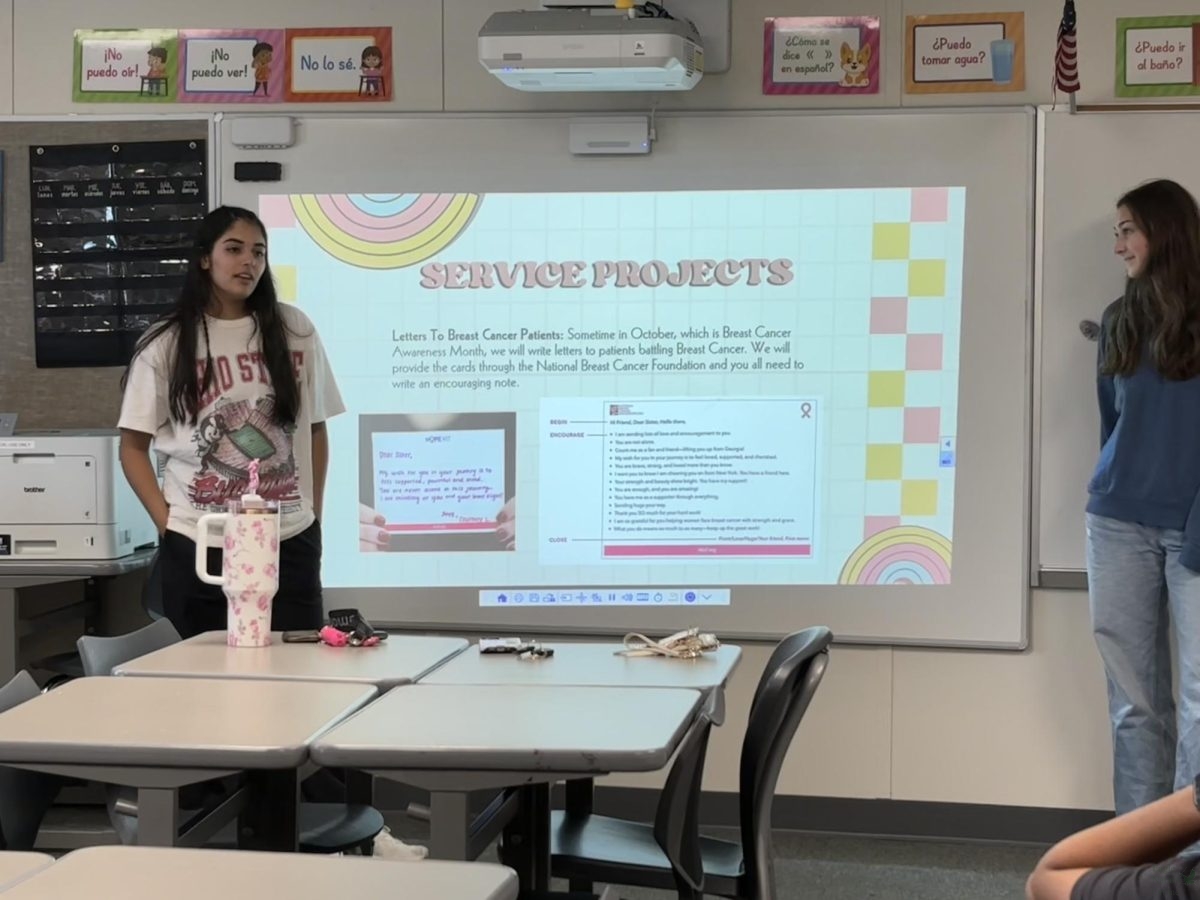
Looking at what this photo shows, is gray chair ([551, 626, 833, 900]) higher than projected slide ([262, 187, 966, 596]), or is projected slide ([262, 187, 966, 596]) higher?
projected slide ([262, 187, 966, 596])

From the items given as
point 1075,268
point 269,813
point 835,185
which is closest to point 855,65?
point 835,185

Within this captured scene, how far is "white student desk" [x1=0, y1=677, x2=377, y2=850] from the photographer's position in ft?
5.77

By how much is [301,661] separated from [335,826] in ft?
0.99

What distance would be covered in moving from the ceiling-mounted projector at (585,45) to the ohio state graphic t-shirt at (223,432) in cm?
103

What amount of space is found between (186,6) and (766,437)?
213 cm

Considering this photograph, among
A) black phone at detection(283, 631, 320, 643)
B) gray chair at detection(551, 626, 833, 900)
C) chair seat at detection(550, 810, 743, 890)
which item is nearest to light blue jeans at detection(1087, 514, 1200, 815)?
gray chair at detection(551, 626, 833, 900)

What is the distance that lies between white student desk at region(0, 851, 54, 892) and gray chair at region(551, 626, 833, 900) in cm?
102

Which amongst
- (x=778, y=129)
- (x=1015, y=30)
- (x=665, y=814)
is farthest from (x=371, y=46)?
(x=665, y=814)

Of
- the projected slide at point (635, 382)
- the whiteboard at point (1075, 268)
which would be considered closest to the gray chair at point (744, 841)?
the projected slide at point (635, 382)

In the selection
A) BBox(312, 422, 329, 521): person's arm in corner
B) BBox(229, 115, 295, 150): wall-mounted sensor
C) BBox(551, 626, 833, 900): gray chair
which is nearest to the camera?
BBox(551, 626, 833, 900): gray chair

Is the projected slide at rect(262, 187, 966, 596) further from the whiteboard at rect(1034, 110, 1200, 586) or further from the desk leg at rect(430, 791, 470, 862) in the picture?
the desk leg at rect(430, 791, 470, 862)

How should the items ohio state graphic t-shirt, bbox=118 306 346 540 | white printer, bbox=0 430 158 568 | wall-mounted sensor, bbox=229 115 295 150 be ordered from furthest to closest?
wall-mounted sensor, bbox=229 115 295 150 → white printer, bbox=0 430 158 568 → ohio state graphic t-shirt, bbox=118 306 346 540

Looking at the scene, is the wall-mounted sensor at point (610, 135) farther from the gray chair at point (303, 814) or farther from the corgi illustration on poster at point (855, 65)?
Result: the gray chair at point (303, 814)

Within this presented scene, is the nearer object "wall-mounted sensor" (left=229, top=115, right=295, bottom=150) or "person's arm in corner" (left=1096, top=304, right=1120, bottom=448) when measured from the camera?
"person's arm in corner" (left=1096, top=304, right=1120, bottom=448)
